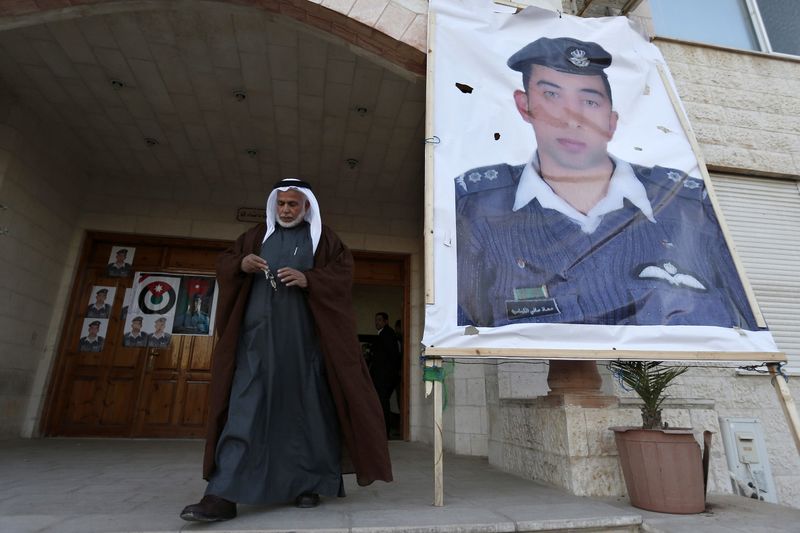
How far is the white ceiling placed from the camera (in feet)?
11.5

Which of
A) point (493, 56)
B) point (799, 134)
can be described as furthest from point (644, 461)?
point (799, 134)

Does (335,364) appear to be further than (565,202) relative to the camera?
No

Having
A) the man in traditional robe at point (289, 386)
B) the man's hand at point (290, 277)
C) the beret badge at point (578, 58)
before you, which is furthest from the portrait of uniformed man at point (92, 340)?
the beret badge at point (578, 58)

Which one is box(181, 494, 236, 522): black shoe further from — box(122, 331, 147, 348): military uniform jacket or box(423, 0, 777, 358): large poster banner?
box(122, 331, 147, 348): military uniform jacket

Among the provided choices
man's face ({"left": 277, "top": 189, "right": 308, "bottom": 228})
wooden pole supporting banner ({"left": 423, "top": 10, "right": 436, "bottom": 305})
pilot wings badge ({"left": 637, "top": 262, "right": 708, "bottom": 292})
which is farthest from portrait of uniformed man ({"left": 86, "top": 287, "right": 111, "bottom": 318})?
pilot wings badge ({"left": 637, "top": 262, "right": 708, "bottom": 292})

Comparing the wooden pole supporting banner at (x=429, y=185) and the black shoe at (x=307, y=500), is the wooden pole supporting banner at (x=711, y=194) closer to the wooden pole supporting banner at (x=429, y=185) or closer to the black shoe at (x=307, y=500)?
the wooden pole supporting banner at (x=429, y=185)

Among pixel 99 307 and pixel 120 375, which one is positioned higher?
pixel 99 307

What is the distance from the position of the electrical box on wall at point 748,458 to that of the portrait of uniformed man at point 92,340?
644 centimetres

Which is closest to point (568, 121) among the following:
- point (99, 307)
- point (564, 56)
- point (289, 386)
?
point (564, 56)

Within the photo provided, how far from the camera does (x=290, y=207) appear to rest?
225 centimetres

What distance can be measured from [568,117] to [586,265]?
101cm

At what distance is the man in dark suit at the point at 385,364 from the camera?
5801 mm

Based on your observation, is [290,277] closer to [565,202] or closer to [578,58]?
[565,202]

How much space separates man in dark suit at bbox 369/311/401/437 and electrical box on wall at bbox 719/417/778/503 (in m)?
3.72
